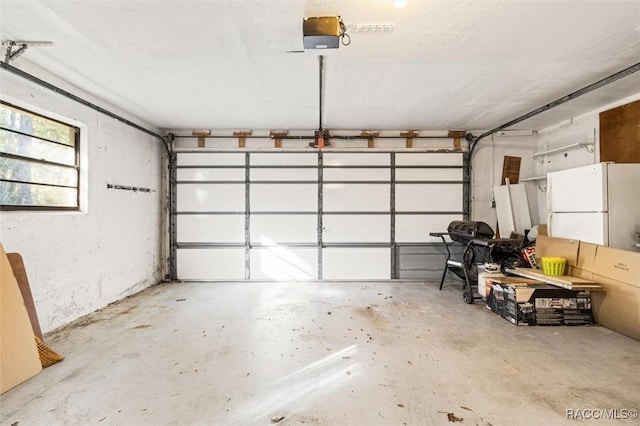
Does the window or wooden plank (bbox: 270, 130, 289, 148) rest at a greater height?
wooden plank (bbox: 270, 130, 289, 148)

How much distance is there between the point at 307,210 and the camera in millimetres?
5262

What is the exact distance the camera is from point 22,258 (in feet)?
8.66

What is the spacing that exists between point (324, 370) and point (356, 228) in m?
3.23

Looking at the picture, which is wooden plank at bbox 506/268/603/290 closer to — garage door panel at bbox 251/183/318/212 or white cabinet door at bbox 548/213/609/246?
white cabinet door at bbox 548/213/609/246

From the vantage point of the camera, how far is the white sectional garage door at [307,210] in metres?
5.23

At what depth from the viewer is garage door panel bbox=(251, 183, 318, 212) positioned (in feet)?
17.3

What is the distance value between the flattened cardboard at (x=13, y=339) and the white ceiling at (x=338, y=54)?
6.18 ft

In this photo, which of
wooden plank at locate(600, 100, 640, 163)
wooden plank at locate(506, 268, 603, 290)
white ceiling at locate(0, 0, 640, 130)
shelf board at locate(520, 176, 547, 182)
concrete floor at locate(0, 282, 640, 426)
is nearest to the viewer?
concrete floor at locate(0, 282, 640, 426)

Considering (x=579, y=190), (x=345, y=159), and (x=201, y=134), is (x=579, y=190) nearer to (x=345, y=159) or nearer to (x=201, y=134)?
(x=345, y=159)

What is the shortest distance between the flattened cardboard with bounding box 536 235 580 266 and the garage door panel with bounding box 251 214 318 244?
3.34 metres

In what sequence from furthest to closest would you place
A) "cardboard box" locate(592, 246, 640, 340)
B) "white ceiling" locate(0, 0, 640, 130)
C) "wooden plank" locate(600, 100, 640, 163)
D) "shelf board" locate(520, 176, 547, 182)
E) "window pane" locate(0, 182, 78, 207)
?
"shelf board" locate(520, 176, 547, 182), "wooden plank" locate(600, 100, 640, 163), "cardboard box" locate(592, 246, 640, 340), "window pane" locate(0, 182, 78, 207), "white ceiling" locate(0, 0, 640, 130)

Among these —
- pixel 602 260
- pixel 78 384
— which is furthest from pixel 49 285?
pixel 602 260

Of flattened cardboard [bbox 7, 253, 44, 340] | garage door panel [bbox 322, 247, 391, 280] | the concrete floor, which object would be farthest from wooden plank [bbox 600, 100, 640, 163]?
flattened cardboard [bbox 7, 253, 44, 340]

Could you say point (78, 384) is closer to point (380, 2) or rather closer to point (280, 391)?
point (280, 391)
